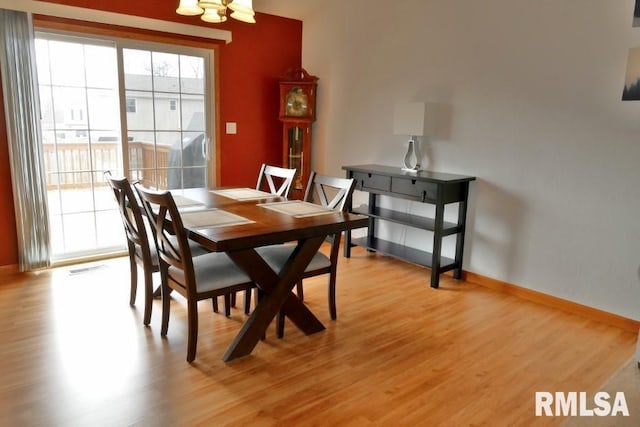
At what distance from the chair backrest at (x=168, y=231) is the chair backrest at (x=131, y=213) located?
2.2 inches

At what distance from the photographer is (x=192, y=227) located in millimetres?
2256

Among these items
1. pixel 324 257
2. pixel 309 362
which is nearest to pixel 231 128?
pixel 324 257

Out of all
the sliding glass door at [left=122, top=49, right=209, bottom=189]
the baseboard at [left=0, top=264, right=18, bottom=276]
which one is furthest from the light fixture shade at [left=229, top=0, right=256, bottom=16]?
the baseboard at [left=0, top=264, right=18, bottom=276]

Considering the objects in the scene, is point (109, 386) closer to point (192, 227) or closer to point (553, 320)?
point (192, 227)

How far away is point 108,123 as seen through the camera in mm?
3994

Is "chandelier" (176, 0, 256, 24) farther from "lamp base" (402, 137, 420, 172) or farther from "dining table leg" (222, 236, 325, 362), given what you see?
"lamp base" (402, 137, 420, 172)

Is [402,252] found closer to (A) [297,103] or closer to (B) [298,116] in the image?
(B) [298,116]

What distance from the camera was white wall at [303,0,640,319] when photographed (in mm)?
2904

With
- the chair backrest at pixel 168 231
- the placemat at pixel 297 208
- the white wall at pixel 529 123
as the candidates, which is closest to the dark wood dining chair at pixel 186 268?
the chair backrest at pixel 168 231

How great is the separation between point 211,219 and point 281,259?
49 centimetres

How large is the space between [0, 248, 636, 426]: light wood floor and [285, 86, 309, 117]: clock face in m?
2.17

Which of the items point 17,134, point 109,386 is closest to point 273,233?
point 109,386

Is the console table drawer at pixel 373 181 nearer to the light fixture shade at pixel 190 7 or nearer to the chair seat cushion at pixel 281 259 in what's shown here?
the chair seat cushion at pixel 281 259

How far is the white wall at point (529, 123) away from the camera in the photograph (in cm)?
290
